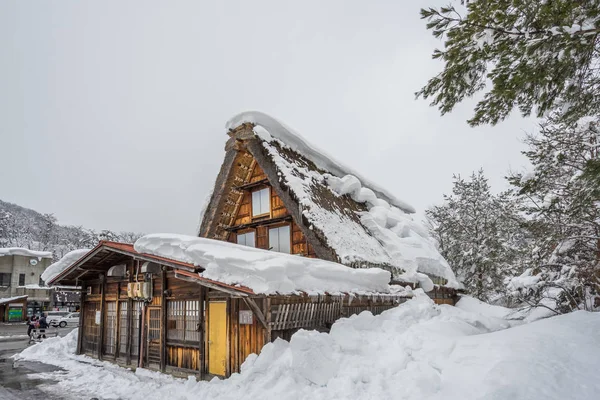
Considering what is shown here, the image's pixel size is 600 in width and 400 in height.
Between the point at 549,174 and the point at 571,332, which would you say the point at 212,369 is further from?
the point at 549,174

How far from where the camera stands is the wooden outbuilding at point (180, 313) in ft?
28.7

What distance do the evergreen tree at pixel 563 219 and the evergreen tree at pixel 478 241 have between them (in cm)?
942

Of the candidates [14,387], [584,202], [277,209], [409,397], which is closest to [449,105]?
[584,202]

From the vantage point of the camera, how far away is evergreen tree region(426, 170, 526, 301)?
71.7 feet

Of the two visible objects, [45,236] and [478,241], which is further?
[45,236]

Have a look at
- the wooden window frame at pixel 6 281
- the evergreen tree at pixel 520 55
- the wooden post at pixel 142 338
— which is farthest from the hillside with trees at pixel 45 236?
the evergreen tree at pixel 520 55

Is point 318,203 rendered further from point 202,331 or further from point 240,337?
point 202,331

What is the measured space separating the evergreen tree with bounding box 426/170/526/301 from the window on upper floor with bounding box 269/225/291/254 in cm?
1304

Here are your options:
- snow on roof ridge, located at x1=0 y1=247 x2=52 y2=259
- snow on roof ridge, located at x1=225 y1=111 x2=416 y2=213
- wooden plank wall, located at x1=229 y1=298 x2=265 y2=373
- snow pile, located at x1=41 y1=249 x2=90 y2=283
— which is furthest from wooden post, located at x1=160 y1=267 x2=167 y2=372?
snow on roof ridge, located at x1=0 y1=247 x2=52 y2=259

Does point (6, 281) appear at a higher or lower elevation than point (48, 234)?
lower

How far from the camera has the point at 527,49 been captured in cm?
537

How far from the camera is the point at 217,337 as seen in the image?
9.67m

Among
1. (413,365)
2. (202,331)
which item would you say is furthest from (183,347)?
(413,365)

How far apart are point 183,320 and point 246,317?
2.71 m
